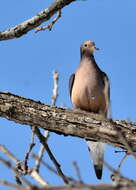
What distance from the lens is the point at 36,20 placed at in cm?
504

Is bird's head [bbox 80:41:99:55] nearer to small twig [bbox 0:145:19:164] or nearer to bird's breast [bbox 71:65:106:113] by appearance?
bird's breast [bbox 71:65:106:113]

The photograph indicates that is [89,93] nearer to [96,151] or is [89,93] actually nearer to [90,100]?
[90,100]

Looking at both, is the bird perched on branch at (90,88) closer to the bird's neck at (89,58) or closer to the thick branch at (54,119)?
the bird's neck at (89,58)

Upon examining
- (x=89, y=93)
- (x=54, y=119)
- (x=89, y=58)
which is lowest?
(x=54, y=119)

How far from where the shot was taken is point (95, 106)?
6602 mm

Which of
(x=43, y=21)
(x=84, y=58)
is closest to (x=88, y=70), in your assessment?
(x=84, y=58)

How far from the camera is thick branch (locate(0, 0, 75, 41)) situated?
505cm

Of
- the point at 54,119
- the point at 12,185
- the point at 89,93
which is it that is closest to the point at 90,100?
the point at 89,93

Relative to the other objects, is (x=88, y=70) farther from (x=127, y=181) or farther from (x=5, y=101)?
(x=127, y=181)

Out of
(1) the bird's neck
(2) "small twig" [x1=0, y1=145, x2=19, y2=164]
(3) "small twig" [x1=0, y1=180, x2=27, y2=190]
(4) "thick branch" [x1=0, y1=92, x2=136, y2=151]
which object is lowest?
(3) "small twig" [x1=0, y1=180, x2=27, y2=190]

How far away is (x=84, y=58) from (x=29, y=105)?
2.53 meters

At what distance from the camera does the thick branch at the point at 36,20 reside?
505 centimetres

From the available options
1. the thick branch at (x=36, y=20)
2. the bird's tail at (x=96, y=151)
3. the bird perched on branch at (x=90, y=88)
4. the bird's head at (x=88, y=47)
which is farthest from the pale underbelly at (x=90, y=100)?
the thick branch at (x=36, y=20)

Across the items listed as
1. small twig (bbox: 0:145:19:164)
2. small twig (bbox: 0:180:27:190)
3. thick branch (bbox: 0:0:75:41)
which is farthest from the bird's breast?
small twig (bbox: 0:180:27:190)
